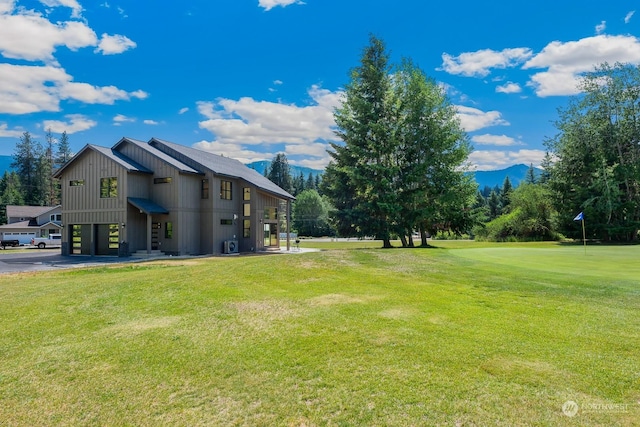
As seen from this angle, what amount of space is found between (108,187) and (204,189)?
6310 mm

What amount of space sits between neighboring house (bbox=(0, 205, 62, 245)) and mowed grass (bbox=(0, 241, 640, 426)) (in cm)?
4545

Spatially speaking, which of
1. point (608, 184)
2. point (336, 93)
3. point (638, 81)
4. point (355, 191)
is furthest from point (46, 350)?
point (638, 81)

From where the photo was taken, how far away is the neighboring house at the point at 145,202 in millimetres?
24266

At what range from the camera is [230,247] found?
26625mm

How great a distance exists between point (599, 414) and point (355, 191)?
26.6 meters

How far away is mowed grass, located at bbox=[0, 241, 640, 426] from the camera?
340cm

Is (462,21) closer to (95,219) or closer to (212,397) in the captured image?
(212,397)

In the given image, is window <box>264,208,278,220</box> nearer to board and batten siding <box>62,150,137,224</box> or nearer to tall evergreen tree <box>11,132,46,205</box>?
board and batten siding <box>62,150,137,224</box>

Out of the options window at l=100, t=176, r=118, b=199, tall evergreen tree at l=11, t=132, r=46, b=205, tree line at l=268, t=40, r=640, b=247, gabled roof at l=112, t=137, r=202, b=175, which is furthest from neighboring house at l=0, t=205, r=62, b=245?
tree line at l=268, t=40, r=640, b=247

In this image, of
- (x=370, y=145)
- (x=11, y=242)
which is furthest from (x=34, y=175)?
(x=370, y=145)

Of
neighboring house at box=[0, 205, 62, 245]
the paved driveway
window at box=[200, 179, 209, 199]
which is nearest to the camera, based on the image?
the paved driveway

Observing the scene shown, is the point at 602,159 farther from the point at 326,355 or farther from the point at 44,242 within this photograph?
the point at 44,242

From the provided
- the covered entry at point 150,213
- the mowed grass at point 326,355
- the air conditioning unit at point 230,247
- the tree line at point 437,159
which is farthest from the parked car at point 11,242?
the mowed grass at point 326,355

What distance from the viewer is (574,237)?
32.8 m
